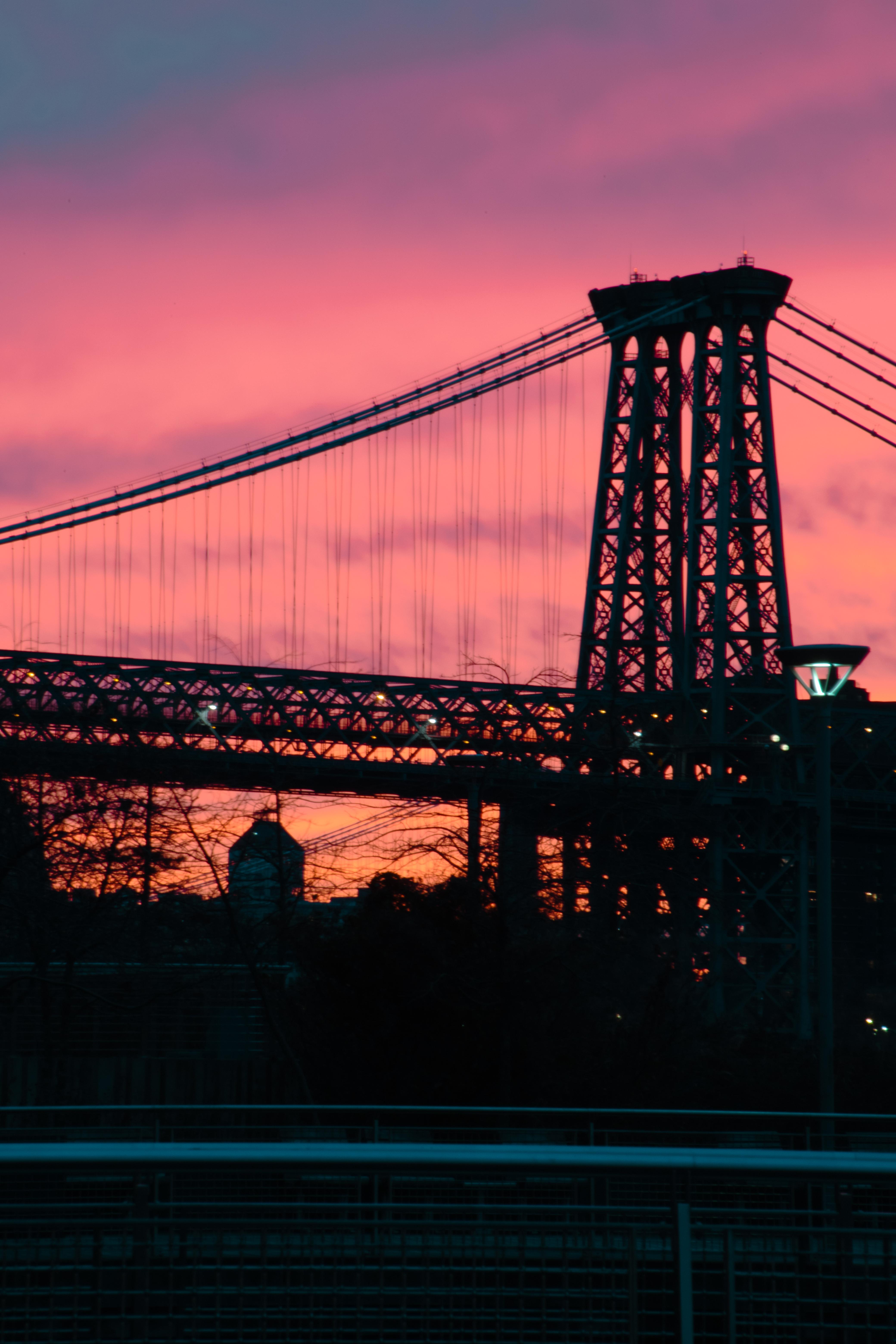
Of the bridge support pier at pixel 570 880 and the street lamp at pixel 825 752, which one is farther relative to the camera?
the bridge support pier at pixel 570 880

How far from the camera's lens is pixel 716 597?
6475 centimetres

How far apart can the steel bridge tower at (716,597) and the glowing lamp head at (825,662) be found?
4439 centimetres

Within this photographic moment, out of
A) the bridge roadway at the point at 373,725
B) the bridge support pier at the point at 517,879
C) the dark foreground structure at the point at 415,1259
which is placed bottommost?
the dark foreground structure at the point at 415,1259

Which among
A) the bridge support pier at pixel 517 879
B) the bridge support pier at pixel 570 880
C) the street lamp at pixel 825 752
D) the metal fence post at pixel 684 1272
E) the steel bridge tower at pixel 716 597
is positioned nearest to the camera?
the metal fence post at pixel 684 1272

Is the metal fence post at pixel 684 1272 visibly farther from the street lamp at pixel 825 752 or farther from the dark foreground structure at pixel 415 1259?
the street lamp at pixel 825 752

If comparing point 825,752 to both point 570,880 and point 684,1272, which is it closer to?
point 570,880

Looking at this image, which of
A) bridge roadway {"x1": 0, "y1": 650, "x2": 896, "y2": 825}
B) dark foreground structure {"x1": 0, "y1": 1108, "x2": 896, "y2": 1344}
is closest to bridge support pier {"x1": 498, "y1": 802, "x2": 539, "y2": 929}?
dark foreground structure {"x1": 0, "y1": 1108, "x2": 896, "y2": 1344}

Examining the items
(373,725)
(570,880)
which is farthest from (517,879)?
(373,725)

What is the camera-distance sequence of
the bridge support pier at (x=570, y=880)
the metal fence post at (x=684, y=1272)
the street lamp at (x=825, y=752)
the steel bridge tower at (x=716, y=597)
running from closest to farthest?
the metal fence post at (x=684, y=1272)
the street lamp at (x=825, y=752)
the bridge support pier at (x=570, y=880)
the steel bridge tower at (x=716, y=597)

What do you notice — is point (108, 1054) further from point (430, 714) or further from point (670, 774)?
point (430, 714)

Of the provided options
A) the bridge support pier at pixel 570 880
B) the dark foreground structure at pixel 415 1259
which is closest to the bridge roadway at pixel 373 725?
the bridge support pier at pixel 570 880

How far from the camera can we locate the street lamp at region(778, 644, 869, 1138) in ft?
55.1

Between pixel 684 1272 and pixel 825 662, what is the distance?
36.2 ft

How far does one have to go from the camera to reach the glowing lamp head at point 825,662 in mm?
17141
